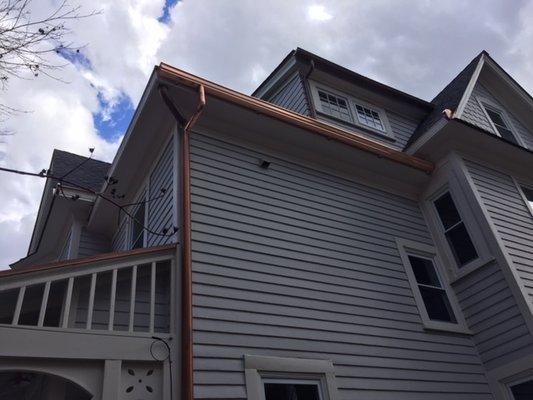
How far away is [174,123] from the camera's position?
257 inches

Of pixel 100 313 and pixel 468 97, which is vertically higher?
pixel 468 97

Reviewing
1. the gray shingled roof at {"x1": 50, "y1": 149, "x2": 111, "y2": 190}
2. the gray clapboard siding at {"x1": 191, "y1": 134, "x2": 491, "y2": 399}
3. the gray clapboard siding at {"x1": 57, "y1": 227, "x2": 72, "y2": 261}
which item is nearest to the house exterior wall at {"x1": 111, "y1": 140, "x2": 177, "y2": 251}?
the gray clapboard siding at {"x1": 191, "y1": 134, "x2": 491, "y2": 399}

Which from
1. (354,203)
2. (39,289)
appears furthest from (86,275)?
(354,203)

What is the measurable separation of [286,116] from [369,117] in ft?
12.7

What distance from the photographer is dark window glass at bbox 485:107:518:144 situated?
996 centimetres

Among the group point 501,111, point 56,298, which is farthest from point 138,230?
point 501,111

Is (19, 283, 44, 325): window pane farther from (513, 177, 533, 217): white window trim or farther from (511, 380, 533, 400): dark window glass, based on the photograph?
(513, 177, 533, 217): white window trim

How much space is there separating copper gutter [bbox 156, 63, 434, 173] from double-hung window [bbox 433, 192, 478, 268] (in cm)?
66

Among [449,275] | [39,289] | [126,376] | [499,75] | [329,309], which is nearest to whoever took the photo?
[126,376]

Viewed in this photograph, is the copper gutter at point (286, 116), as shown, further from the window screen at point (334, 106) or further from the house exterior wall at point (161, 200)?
the window screen at point (334, 106)

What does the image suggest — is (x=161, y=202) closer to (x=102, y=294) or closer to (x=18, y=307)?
(x=102, y=294)

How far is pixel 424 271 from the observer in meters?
7.48

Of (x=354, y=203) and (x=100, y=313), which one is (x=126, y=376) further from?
(x=354, y=203)

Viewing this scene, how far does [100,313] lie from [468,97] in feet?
26.6
